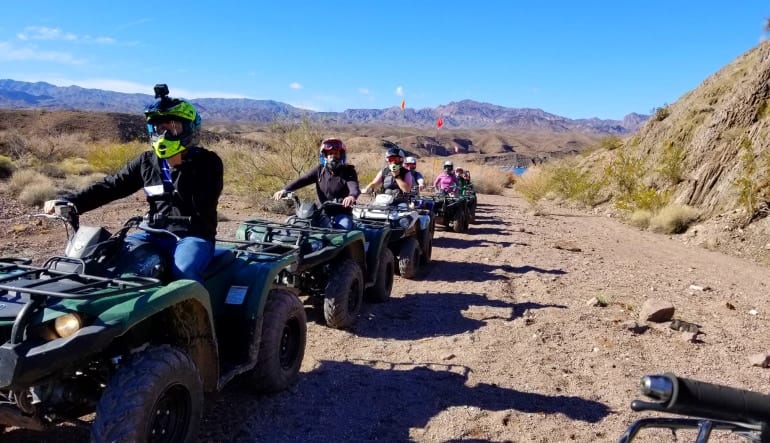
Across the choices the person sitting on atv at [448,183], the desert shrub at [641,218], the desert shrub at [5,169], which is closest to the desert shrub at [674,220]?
the desert shrub at [641,218]

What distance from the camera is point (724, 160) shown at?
16062 mm

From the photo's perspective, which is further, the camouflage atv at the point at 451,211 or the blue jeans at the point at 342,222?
the camouflage atv at the point at 451,211

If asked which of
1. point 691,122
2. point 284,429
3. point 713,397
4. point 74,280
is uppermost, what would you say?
point 691,122

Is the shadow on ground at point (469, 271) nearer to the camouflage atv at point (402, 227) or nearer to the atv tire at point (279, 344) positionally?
the camouflage atv at point (402, 227)

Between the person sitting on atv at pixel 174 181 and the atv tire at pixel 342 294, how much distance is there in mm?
1864

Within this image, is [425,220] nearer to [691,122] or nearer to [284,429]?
[284,429]

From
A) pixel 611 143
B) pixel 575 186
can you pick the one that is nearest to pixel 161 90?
pixel 575 186

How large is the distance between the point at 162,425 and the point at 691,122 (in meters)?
22.3

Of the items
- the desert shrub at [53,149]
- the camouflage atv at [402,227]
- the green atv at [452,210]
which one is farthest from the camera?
the desert shrub at [53,149]

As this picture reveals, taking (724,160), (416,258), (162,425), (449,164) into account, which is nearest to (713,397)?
(162,425)

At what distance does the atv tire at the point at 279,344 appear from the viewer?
3750 mm

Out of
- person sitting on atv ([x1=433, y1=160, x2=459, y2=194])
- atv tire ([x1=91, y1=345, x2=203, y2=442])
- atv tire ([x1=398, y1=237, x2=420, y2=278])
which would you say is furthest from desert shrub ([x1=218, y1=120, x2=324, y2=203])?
atv tire ([x1=91, y1=345, x2=203, y2=442])

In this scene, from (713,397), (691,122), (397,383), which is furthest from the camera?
(691,122)

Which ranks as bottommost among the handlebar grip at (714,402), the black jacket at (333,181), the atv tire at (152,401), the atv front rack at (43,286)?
the atv tire at (152,401)
